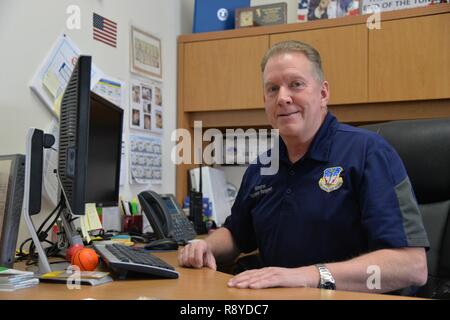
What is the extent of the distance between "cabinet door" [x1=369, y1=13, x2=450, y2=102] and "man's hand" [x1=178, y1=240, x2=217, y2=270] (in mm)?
1362

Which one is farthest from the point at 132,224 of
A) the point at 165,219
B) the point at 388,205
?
the point at 388,205

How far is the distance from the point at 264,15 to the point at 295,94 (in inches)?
49.9

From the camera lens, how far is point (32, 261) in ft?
4.67

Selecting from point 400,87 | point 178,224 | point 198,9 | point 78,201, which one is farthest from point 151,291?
point 198,9

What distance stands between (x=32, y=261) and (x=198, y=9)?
1759 mm

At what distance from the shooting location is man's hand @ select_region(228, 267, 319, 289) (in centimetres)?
101

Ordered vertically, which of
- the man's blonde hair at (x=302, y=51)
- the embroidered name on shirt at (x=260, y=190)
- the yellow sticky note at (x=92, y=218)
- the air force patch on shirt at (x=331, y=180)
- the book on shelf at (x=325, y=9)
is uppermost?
the book on shelf at (x=325, y=9)

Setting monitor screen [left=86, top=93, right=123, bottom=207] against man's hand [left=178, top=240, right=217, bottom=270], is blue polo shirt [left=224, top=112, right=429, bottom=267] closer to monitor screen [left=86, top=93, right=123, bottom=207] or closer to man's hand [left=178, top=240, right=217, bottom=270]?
man's hand [left=178, top=240, right=217, bottom=270]

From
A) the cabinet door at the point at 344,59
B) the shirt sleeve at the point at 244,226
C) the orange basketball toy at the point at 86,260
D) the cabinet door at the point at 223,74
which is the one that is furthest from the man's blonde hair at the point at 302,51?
the cabinet door at the point at 223,74

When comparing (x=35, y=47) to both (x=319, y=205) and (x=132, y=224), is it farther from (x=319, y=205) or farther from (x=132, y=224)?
(x=319, y=205)

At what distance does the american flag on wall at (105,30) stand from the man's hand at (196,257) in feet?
3.78

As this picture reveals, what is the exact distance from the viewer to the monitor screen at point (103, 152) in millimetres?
1600

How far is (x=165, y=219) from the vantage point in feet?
6.28

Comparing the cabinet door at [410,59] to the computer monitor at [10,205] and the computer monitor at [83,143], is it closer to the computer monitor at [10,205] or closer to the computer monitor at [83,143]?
the computer monitor at [83,143]
